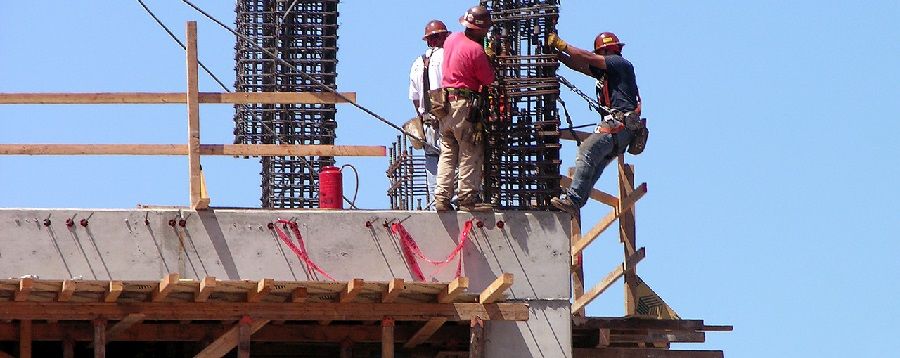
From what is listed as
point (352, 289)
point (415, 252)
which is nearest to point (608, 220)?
point (415, 252)

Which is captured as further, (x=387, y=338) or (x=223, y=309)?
(x=387, y=338)

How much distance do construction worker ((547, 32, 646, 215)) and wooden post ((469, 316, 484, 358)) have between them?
1.93m

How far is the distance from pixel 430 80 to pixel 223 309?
4.39 meters

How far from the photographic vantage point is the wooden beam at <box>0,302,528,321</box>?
26859 mm

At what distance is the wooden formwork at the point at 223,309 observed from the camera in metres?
26.7

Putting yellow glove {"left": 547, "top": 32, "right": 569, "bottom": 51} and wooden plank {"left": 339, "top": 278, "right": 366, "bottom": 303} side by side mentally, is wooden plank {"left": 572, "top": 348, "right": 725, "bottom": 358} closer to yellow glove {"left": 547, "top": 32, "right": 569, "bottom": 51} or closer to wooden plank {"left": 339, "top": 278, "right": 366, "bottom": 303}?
yellow glove {"left": 547, "top": 32, "right": 569, "bottom": 51}

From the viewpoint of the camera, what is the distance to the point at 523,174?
29.6m

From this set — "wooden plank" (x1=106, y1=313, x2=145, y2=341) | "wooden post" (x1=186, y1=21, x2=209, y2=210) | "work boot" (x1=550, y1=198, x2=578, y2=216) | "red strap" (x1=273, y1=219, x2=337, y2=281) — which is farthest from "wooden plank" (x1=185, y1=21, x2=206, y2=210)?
"work boot" (x1=550, y1=198, x2=578, y2=216)

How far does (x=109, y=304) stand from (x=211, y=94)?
117 inches

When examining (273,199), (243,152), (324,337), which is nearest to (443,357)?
(324,337)

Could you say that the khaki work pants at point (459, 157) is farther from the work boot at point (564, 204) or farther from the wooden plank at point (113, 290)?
the wooden plank at point (113, 290)

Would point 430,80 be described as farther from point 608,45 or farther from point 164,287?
point 164,287

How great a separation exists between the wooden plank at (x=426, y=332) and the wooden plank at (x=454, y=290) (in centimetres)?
30

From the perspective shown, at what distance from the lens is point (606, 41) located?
30328 millimetres
